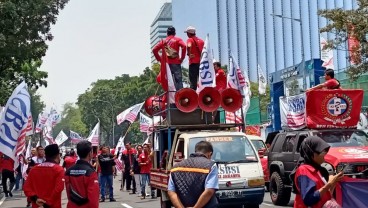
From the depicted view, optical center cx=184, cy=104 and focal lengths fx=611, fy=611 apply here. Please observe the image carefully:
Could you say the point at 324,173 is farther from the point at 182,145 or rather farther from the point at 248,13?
the point at 248,13

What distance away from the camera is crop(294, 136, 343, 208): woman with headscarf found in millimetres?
5375

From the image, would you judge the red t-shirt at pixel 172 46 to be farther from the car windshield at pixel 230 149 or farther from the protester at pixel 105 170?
the protester at pixel 105 170

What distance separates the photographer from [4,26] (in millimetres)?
16406

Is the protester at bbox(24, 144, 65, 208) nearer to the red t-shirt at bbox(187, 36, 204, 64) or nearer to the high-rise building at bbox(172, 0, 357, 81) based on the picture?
the red t-shirt at bbox(187, 36, 204, 64)

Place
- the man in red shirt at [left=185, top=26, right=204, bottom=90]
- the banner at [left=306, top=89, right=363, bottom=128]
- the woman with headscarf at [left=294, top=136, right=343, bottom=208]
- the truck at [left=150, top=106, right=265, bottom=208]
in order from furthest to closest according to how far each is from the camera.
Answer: the man in red shirt at [left=185, top=26, right=204, bottom=90] < the banner at [left=306, top=89, right=363, bottom=128] < the truck at [left=150, top=106, right=265, bottom=208] < the woman with headscarf at [left=294, top=136, right=343, bottom=208]

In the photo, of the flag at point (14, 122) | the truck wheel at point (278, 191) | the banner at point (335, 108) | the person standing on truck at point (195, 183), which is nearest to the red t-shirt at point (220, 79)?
the banner at point (335, 108)

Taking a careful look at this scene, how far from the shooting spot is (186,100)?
44.8 feet

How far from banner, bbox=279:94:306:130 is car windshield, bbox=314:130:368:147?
0.89 m

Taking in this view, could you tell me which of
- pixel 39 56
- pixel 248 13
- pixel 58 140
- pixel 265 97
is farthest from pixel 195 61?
pixel 248 13

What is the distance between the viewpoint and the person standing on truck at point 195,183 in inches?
253

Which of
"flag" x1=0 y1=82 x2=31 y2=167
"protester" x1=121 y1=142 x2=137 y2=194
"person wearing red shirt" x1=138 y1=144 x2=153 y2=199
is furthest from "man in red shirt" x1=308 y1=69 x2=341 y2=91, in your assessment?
"protester" x1=121 y1=142 x2=137 y2=194

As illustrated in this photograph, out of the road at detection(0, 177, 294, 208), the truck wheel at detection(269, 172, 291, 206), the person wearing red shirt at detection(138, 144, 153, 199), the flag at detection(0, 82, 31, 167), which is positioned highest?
the flag at detection(0, 82, 31, 167)

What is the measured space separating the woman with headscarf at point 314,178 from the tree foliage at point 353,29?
17.0 meters

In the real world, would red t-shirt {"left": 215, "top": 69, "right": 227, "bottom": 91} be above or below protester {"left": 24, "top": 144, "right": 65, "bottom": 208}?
above
